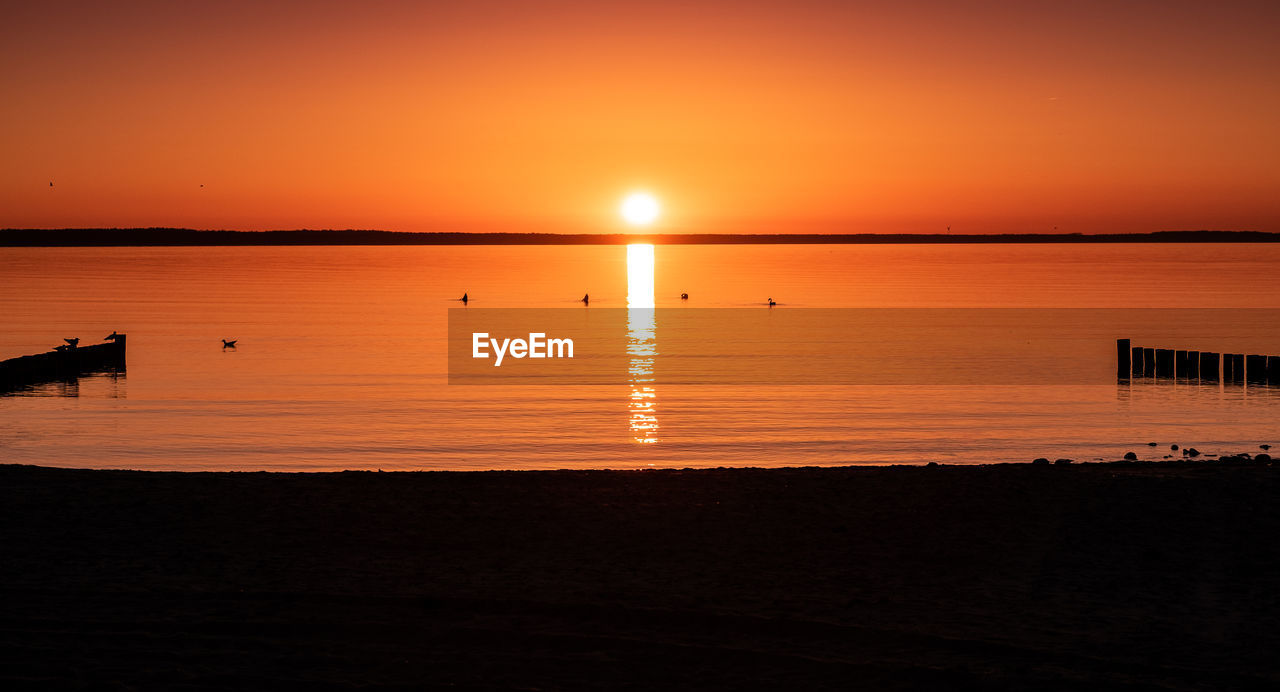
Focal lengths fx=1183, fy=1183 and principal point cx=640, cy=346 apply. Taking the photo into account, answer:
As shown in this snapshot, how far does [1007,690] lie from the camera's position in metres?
8.39

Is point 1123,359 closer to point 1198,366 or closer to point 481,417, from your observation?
point 1198,366

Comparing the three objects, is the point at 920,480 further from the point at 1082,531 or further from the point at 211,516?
the point at 211,516

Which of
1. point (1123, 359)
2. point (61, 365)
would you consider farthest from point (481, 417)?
point (1123, 359)

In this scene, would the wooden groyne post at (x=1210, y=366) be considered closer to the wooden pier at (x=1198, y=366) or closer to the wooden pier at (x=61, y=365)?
the wooden pier at (x=1198, y=366)

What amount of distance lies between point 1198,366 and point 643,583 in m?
40.0

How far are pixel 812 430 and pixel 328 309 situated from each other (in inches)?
2567

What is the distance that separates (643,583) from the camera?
11539 millimetres

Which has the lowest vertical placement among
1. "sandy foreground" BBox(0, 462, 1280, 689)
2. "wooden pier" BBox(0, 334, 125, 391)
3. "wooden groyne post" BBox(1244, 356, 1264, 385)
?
"sandy foreground" BBox(0, 462, 1280, 689)

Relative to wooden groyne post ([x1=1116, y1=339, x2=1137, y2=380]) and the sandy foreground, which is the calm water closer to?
wooden groyne post ([x1=1116, y1=339, x2=1137, y2=380])

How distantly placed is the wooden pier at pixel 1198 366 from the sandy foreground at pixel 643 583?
91.8 feet

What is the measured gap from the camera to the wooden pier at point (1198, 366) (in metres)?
42.2

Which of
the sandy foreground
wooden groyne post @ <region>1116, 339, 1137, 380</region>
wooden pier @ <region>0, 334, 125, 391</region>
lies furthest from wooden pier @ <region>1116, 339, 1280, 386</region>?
wooden pier @ <region>0, 334, 125, 391</region>

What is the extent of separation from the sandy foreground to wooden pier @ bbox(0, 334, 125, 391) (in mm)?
28048

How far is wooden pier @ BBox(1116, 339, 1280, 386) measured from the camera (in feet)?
→ 138
